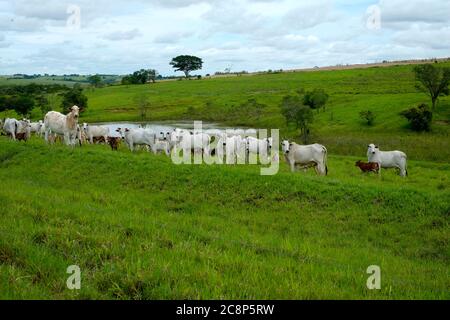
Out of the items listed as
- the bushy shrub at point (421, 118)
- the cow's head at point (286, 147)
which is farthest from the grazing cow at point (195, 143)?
the bushy shrub at point (421, 118)

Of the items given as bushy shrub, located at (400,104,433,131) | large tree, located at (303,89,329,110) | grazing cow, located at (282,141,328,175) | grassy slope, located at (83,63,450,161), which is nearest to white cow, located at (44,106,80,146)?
grazing cow, located at (282,141,328,175)

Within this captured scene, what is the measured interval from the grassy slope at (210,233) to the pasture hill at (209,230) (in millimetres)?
32

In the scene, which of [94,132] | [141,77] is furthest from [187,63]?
[94,132]

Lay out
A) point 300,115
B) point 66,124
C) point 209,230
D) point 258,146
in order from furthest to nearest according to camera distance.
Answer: point 300,115 → point 258,146 → point 66,124 → point 209,230

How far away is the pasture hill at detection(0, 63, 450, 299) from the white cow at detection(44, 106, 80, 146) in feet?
5.70

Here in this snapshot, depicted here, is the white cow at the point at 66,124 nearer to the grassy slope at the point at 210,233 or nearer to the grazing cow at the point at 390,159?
the grassy slope at the point at 210,233

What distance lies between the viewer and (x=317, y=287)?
633 centimetres

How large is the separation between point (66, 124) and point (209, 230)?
15.3m

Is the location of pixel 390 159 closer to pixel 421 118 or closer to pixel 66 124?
pixel 66 124

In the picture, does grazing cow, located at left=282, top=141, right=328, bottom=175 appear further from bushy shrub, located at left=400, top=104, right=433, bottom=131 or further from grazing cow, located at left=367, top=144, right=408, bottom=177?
bushy shrub, located at left=400, top=104, right=433, bottom=131

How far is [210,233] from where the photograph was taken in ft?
→ 33.2

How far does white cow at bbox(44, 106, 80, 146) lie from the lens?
78.7ft
